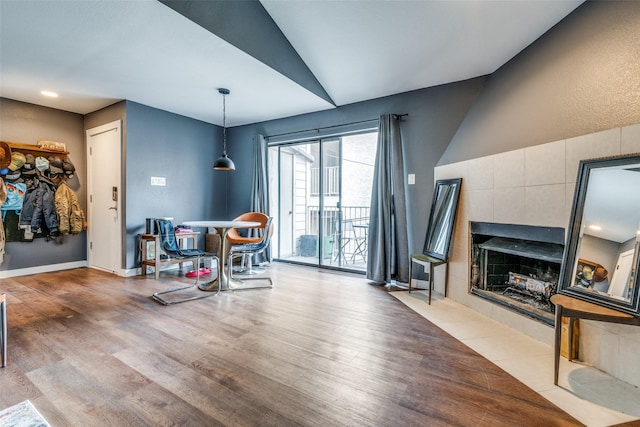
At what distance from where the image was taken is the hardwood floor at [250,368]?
1.51 meters

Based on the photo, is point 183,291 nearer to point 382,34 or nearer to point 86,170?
point 86,170

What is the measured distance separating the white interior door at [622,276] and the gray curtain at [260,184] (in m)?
4.31

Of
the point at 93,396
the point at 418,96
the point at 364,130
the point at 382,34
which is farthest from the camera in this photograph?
the point at 364,130

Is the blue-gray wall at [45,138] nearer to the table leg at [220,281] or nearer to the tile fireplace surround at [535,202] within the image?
the table leg at [220,281]

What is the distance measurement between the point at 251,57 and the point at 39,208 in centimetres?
391

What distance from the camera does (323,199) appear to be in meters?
4.97

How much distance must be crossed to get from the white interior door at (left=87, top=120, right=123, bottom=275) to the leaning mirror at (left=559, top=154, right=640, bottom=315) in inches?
205

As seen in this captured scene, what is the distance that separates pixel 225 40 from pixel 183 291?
2.81m

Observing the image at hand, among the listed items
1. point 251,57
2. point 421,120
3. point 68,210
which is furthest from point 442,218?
point 68,210

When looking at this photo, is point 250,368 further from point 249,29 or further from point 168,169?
point 168,169

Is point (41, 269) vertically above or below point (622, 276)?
below

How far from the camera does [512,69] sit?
118 inches

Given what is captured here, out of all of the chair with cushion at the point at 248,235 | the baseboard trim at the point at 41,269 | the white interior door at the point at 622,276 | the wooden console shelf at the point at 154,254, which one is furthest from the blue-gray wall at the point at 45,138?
the white interior door at the point at 622,276

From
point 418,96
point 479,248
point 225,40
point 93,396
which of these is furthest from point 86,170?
point 479,248
